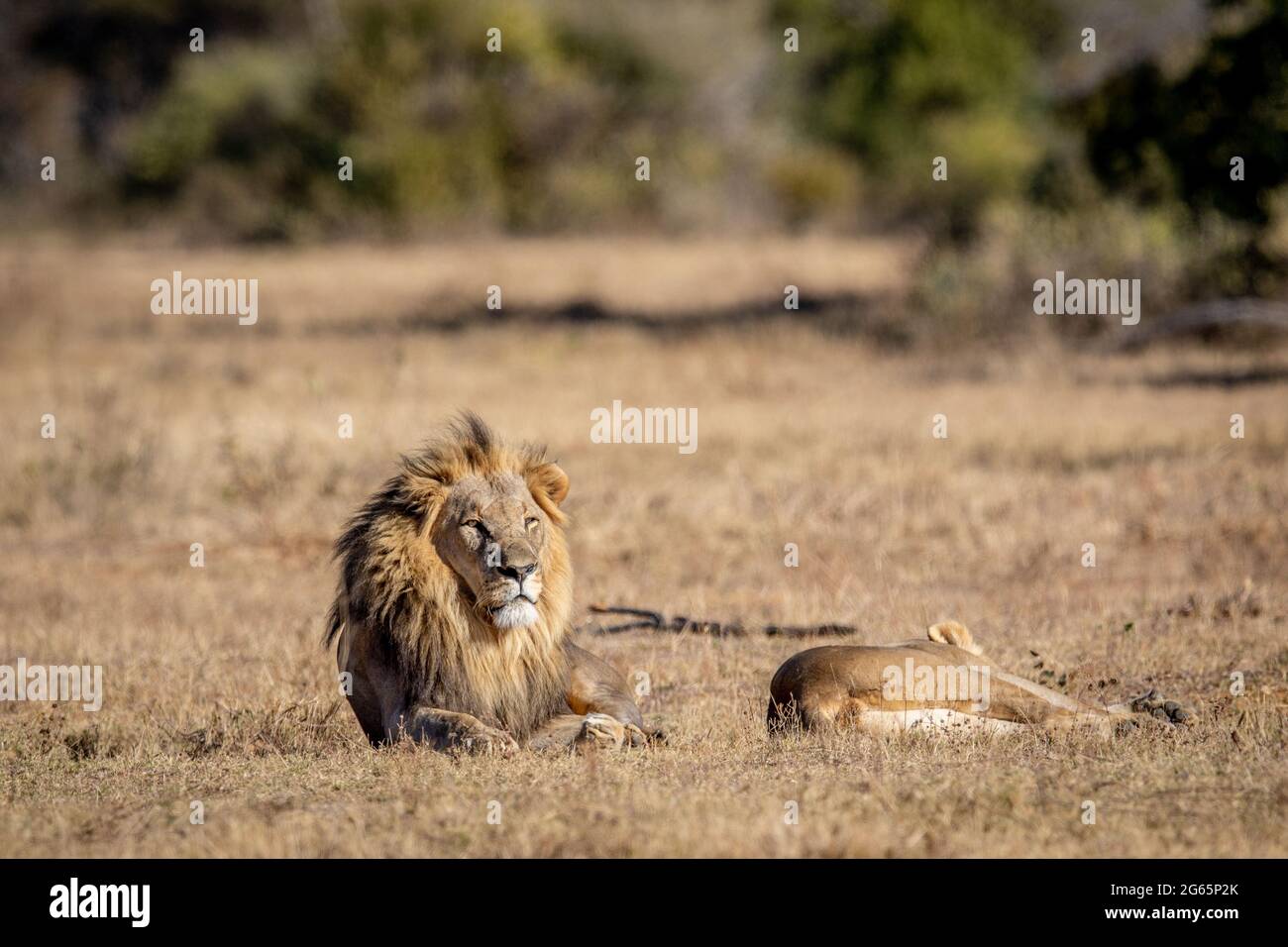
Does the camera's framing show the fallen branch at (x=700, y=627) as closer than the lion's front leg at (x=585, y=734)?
No

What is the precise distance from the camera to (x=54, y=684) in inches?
356

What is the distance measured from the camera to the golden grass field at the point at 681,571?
6.04m

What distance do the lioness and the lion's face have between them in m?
1.18

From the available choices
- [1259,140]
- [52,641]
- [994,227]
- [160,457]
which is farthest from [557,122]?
[52,641]

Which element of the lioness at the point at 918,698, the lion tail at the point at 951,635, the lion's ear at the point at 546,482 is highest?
the lion's ear at the point at 546,482

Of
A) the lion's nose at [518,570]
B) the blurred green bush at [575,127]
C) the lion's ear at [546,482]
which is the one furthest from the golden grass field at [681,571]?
the blurred green bush at [575,127]

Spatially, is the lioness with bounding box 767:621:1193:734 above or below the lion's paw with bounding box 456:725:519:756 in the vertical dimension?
above

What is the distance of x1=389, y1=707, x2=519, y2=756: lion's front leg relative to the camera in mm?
6914

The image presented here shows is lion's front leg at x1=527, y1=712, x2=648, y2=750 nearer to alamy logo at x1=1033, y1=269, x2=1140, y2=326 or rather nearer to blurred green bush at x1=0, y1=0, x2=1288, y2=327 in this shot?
alamy logo at x1=1033, y1=269, x2=1140, y2=326

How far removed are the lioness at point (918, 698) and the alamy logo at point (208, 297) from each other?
18.7 meters

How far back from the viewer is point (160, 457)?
14.9m

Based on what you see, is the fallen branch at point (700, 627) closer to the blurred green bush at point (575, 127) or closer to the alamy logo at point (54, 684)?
the alamy logo at point (54, 684)

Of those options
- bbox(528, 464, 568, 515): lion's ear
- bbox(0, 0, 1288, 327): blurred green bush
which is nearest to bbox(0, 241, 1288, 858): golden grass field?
bbox(528, 464, 568, 515): lion's ear
